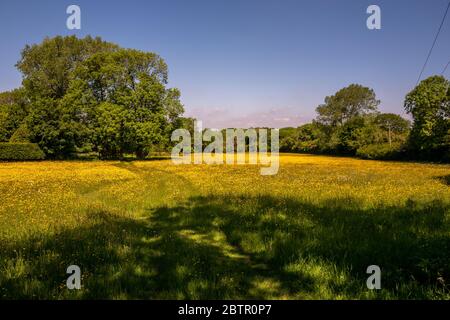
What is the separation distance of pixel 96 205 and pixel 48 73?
54.1 meters

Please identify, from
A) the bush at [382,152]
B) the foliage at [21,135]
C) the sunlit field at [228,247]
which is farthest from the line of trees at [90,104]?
the sunlit field at [228,247]

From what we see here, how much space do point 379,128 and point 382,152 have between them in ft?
75.5

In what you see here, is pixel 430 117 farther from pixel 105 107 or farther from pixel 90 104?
pixel 90 104

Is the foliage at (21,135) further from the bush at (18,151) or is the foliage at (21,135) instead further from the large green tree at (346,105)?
the large green tree at (346,105)

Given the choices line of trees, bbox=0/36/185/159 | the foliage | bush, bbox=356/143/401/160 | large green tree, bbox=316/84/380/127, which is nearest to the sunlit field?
line of trees, bbox=0/36/185/159

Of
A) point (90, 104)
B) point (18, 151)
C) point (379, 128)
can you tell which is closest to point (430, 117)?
point (379, 128)

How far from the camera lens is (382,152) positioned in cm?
6425

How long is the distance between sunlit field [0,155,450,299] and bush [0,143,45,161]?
41914 millimetres

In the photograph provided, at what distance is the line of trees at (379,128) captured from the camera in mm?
55000

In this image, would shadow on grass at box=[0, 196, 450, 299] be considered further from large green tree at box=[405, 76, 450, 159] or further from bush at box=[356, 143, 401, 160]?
bush at box=[356, 143, 401, 160]

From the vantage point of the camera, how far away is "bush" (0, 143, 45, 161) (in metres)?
51.2

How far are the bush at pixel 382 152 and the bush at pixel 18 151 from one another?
203 feet
